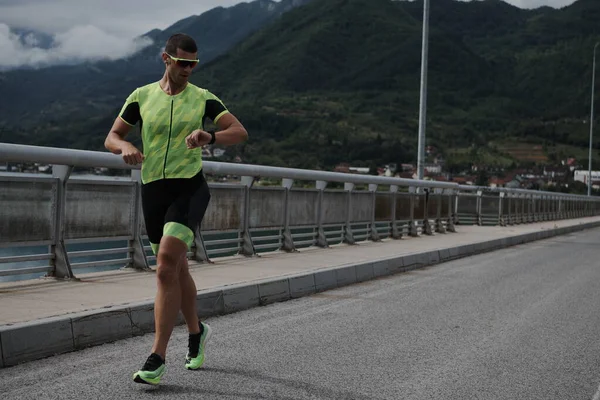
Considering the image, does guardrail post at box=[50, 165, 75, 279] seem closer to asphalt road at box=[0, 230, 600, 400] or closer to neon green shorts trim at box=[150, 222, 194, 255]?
asphalt road at box=[0, 230, 600, 400]

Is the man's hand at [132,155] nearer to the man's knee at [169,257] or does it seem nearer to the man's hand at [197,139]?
the man's hand at [197,139]

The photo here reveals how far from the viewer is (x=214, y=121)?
17.4ft

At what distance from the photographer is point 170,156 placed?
201 inches

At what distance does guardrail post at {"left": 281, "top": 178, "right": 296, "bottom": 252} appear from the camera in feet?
44.9

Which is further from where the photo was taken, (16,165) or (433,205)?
(433,205)

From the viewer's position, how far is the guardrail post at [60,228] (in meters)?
8.52

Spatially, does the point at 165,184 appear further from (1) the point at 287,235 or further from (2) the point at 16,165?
(1) the point at 287,235

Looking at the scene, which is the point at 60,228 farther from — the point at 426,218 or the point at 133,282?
the point at 426,218

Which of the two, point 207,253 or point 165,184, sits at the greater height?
point 165,184

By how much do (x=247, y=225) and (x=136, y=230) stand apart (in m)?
2.88

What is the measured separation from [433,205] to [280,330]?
15.8 m

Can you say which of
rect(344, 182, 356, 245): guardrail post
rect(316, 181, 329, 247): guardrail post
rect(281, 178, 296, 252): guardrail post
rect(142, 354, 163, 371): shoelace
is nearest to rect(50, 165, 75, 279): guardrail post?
rect(142, 354, 163, 371): shoelace

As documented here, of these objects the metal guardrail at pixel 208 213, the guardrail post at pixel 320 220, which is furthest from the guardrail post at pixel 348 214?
the guardrail post at pixel 320 220

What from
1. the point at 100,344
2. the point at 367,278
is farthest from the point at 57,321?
the point at 367,278
